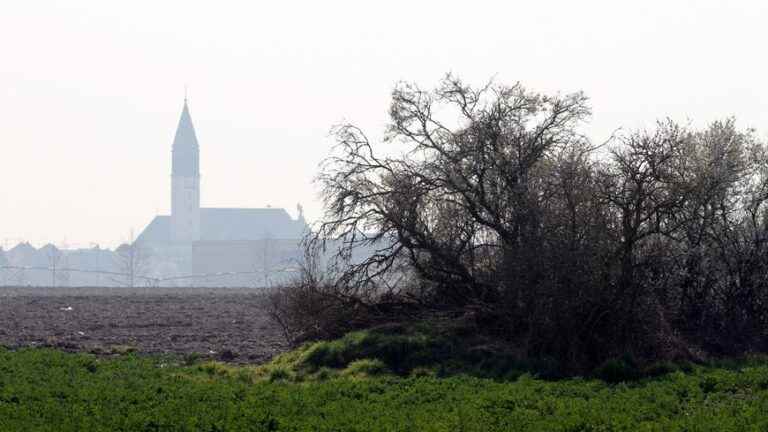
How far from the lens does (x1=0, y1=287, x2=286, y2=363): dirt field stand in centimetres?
3937

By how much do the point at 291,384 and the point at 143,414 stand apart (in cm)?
717

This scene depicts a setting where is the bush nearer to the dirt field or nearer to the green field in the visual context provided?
the green field

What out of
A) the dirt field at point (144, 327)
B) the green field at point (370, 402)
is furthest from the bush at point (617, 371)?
the dirt field at point (144, 327)

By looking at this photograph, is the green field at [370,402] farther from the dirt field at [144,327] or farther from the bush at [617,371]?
the dirt field at [144,327]

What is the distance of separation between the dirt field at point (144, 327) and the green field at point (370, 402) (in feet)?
27.8

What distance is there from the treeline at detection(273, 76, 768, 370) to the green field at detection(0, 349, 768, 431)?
3.05 meters

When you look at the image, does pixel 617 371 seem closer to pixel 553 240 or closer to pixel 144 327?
pixel 553 240

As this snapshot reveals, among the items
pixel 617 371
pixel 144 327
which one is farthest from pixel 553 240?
pixel 144 327

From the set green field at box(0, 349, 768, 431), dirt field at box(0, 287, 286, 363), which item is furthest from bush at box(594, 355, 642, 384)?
dirt field at box(0, 287, 286, 363)

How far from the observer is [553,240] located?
31000 millimetres

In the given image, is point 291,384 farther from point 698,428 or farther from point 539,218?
point 698,428

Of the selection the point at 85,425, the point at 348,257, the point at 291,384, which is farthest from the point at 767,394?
the point at 348,257

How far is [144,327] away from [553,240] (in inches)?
945

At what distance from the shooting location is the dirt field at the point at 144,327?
39.4 m
